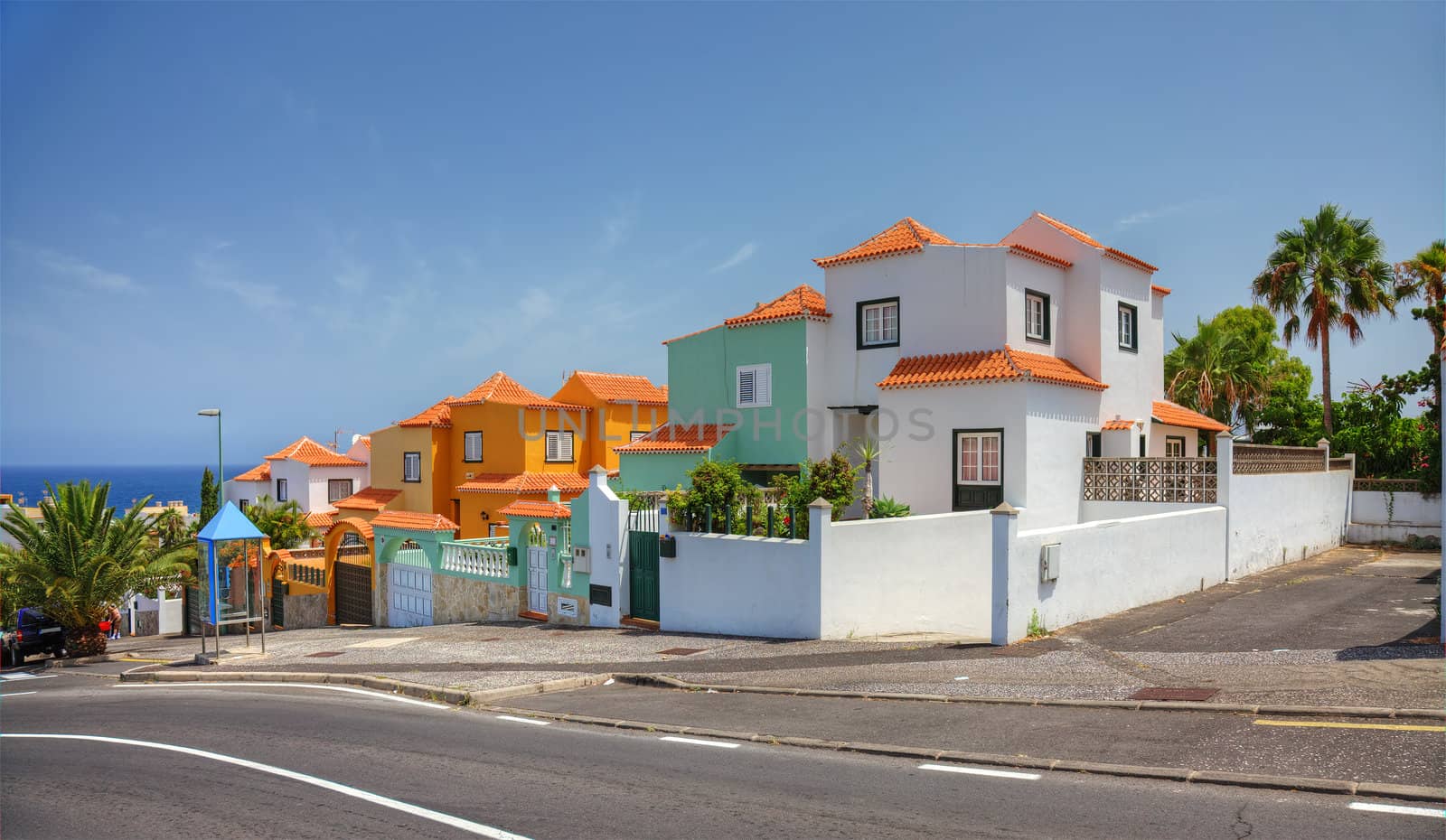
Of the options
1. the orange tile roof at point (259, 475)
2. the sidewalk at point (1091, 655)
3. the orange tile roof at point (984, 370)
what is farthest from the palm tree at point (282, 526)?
the orange tile roof at point (984, 370)

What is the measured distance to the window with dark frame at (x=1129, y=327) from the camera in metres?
26.1

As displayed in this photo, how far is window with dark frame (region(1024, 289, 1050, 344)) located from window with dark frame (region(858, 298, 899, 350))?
3.20 meters

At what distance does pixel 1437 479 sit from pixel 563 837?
30.2m

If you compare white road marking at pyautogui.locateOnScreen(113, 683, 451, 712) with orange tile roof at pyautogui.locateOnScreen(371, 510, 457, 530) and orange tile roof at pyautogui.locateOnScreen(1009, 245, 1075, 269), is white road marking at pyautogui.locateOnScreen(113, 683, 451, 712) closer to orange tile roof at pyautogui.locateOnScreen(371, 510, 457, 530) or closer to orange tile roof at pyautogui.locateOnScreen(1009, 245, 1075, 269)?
orange tile roof at pyautogui.locateOnScreen(371, 510, 457, 530)

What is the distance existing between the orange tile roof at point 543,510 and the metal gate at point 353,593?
688 cm

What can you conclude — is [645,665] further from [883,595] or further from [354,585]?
[354,585]

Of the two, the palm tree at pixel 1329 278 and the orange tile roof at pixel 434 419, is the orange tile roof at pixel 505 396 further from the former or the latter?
the palm tree at pixel 1329 278

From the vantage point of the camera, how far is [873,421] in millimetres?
25828

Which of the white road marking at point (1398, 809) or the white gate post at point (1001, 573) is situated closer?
the white road marking at point (1398, 809)

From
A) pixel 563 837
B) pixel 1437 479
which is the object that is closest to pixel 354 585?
pixel 563 837

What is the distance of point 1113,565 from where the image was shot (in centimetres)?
1764

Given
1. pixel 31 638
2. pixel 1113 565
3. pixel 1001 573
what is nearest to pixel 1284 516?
pixel 1113 565

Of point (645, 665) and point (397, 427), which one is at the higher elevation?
point (397, 427)

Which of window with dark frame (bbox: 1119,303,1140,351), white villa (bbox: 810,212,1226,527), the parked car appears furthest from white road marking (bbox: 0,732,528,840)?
window with dark frame (bbox: 1119,303,1140,351)
